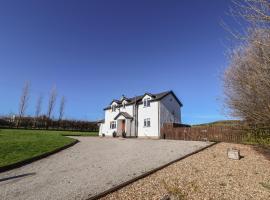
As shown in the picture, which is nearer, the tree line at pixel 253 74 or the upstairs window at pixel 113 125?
the tree line at pixel 253 74

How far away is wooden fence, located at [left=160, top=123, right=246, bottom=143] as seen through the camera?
734 inches

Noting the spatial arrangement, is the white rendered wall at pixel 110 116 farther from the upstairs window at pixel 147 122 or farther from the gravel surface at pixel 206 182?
the gravel surface at pixel 206 182

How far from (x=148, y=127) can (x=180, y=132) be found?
7.21 m

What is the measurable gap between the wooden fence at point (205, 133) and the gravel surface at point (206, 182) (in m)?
7.40

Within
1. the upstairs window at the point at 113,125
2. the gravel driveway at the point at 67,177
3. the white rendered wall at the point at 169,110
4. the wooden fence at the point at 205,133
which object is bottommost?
the gravel driveway at the point at 67,177

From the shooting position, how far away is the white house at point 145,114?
30094 mm

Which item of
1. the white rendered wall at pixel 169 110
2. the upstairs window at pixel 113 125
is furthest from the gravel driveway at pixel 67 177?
the upstairs window at pixel 113 125

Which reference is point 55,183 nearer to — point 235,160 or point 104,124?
point 235,160

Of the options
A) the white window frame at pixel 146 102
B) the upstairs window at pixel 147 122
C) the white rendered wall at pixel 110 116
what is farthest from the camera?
the white rendered wall at pixel 110 116

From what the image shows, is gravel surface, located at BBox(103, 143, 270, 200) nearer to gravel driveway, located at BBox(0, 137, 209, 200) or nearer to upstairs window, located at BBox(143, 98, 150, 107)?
gravel driveway, located at BBox(0, 137, 209, 200)

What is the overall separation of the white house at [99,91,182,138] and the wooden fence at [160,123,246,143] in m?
2.86

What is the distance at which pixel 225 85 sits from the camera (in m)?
10.6

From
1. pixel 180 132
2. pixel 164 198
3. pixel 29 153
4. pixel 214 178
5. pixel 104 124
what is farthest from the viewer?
pixel 104 124

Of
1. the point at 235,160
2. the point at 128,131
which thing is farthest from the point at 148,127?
the point at 235,160
